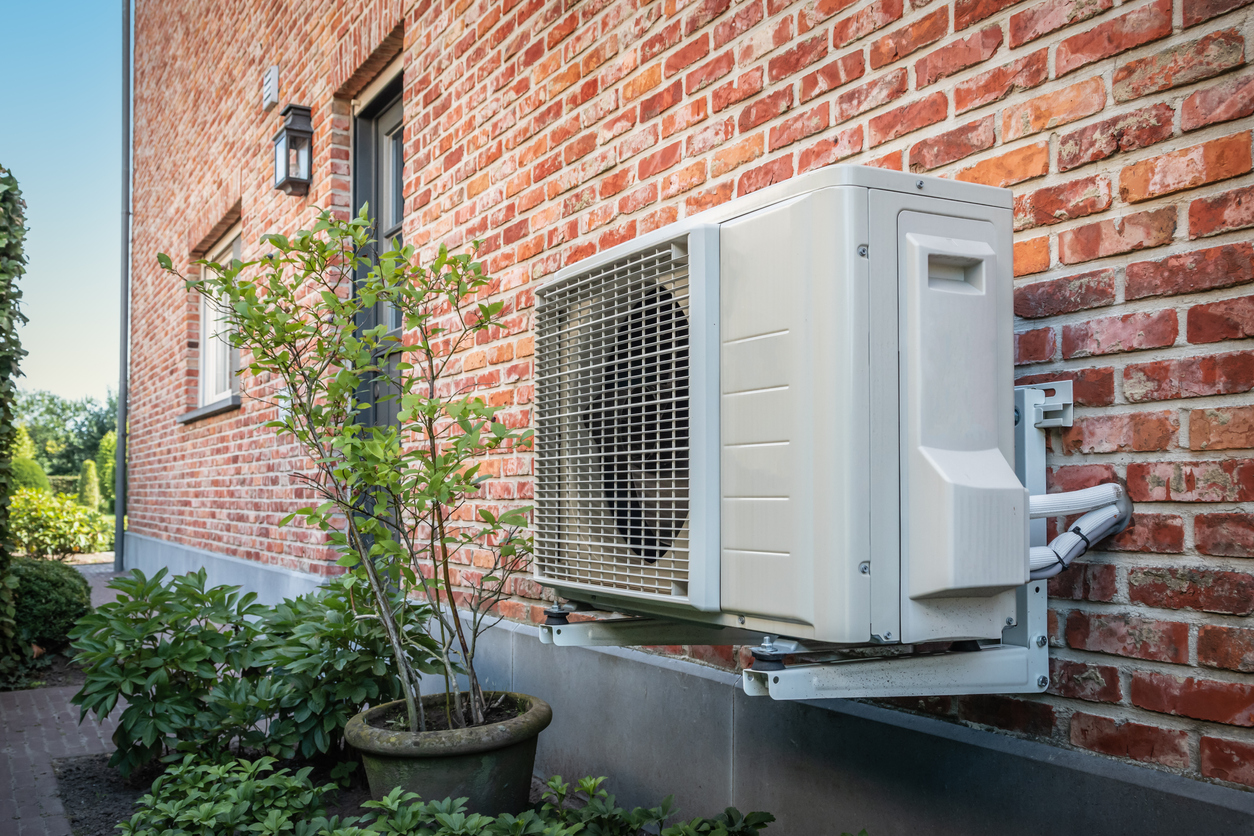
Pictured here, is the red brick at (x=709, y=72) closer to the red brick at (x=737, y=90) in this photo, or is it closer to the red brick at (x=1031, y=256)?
the red brick at (x=737, y=90)

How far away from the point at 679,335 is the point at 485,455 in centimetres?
213

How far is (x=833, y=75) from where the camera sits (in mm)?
2299

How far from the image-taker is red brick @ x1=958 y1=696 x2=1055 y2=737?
1800mm

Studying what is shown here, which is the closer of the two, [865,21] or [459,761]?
[865,21]

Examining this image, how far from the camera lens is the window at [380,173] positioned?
5.35 meters

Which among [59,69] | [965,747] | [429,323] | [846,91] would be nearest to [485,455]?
[429,323]

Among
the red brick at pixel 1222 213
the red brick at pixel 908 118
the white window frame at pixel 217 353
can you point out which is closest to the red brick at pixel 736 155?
the red brick at pixel 908 118

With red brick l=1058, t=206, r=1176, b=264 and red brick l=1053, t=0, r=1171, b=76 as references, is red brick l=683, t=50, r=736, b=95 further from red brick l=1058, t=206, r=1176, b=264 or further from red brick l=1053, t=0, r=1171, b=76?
red brick l=1058, t=206, r=1176, b=264

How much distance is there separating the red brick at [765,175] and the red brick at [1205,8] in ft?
3.18

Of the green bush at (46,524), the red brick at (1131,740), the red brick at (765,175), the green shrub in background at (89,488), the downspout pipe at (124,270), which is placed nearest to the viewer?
the red brick at (1131,740)

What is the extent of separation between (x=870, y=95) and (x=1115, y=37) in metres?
0.59

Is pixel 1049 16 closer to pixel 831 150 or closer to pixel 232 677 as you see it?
pixel 831 150

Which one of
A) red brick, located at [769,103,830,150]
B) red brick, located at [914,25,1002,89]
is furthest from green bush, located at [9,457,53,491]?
red brick, located at [914,25,1002,89]

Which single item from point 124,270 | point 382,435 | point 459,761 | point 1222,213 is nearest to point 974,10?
point 1222,213
